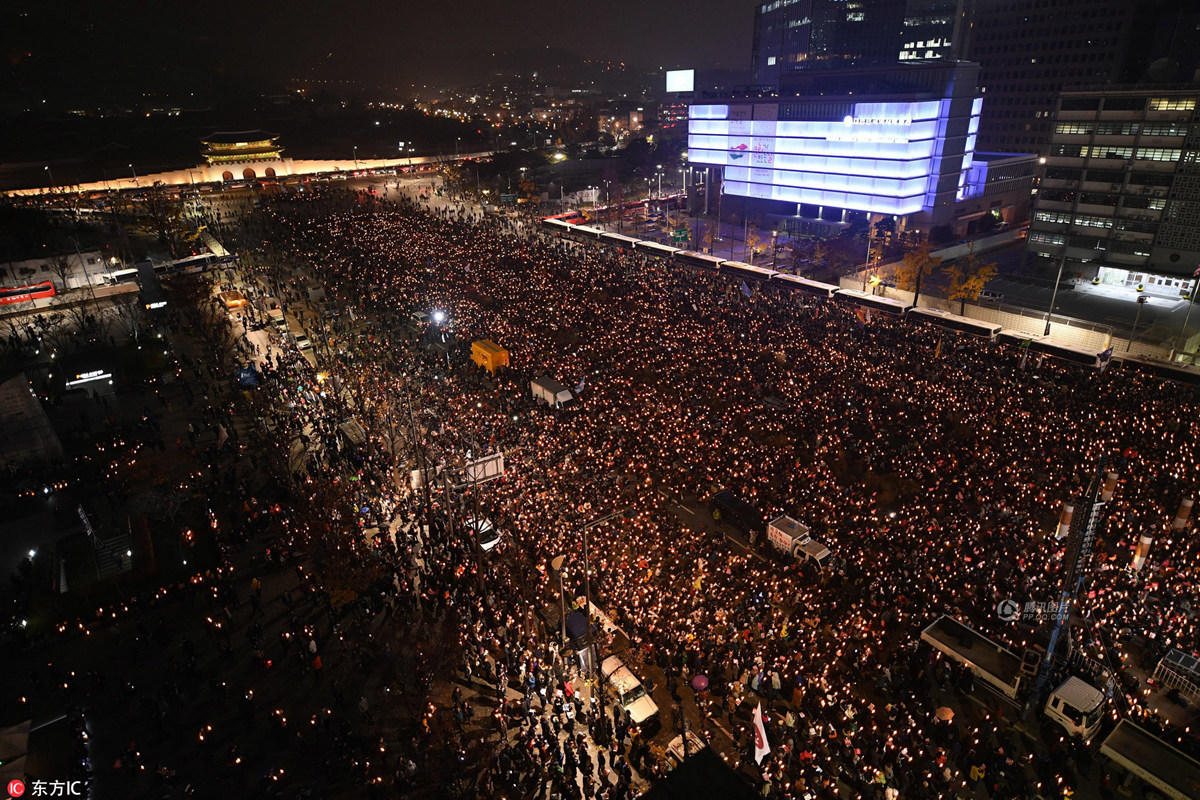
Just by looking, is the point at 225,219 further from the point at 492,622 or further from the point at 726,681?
the point at 726,681

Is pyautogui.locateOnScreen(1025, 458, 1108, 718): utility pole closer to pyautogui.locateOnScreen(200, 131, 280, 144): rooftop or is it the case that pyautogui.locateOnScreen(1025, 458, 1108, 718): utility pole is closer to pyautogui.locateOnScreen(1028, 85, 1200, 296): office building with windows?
pyautogui.locateOnScreen(1028, 85, 1200, 296): office building with windows

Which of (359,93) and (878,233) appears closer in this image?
(878,233)

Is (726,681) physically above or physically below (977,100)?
below

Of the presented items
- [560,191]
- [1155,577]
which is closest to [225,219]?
[560,191]

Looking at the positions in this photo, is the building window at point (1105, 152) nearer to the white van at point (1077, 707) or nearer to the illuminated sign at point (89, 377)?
the white van at point (1077, 707)

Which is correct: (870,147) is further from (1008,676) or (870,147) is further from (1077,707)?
(1077,707)

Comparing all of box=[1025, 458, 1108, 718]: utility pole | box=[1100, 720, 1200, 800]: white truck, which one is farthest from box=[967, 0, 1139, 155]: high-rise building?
box=[1100, 720, 1200, 800]: white truck

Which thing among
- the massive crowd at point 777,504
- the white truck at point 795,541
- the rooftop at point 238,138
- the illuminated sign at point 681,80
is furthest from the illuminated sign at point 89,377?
the illuminated sign at point 681,80
